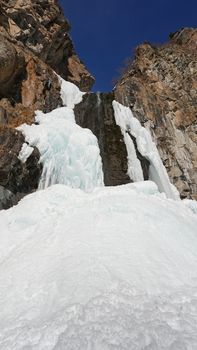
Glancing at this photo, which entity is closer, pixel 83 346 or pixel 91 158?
pixel 83 346

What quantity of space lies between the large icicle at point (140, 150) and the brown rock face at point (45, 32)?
26.5 ft

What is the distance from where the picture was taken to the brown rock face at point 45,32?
22234 millimetres

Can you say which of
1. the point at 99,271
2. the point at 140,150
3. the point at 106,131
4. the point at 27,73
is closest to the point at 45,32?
Result: the point at 27,73

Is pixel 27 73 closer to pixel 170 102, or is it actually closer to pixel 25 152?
pixel 25 152

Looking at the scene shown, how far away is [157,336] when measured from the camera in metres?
3.83

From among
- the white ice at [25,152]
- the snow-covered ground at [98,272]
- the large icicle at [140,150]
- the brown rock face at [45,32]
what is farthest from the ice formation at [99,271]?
the brown rock face at [45,32]

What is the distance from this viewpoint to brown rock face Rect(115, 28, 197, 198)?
19922 millimetres

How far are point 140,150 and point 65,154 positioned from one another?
584 cm

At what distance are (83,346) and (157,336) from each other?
32.8 inches

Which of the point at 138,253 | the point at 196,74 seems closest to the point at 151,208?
the point at 138,253

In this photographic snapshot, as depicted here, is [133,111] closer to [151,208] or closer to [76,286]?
[151,208]

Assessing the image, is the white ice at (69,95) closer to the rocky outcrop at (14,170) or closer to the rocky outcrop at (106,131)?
the rocky outcrop at (106,131)

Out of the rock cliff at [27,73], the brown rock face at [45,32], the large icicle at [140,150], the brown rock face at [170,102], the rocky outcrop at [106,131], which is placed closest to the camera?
the rock cliff at [27,73]

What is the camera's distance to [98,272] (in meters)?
5.67
